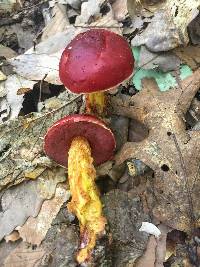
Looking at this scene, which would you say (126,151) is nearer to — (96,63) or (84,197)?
(84,197)

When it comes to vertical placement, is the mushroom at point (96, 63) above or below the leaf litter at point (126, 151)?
above

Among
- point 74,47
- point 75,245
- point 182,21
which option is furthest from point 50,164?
point 182,21

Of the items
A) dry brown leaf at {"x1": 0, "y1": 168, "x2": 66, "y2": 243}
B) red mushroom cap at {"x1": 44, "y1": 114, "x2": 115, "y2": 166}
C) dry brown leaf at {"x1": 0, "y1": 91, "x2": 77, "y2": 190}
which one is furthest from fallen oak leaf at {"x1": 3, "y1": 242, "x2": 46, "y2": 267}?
red mushroom cap at {"x1": 44, "y1": 114, "x2": 115, "y2": 166}

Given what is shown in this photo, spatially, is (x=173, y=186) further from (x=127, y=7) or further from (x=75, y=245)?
(x=127, y=7)

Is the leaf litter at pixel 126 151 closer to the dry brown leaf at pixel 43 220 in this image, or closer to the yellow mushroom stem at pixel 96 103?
the dry brown leaf at pixel 43 220

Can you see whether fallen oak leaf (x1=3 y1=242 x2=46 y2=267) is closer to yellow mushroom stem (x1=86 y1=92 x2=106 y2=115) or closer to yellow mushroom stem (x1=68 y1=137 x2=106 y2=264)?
yellow mushroom stem (x1=68 y1=137 x2=106 y2=264)

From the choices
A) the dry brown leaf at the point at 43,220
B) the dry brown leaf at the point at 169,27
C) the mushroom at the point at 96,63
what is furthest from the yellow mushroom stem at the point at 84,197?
the dry brown leaf at the point at 169,27
